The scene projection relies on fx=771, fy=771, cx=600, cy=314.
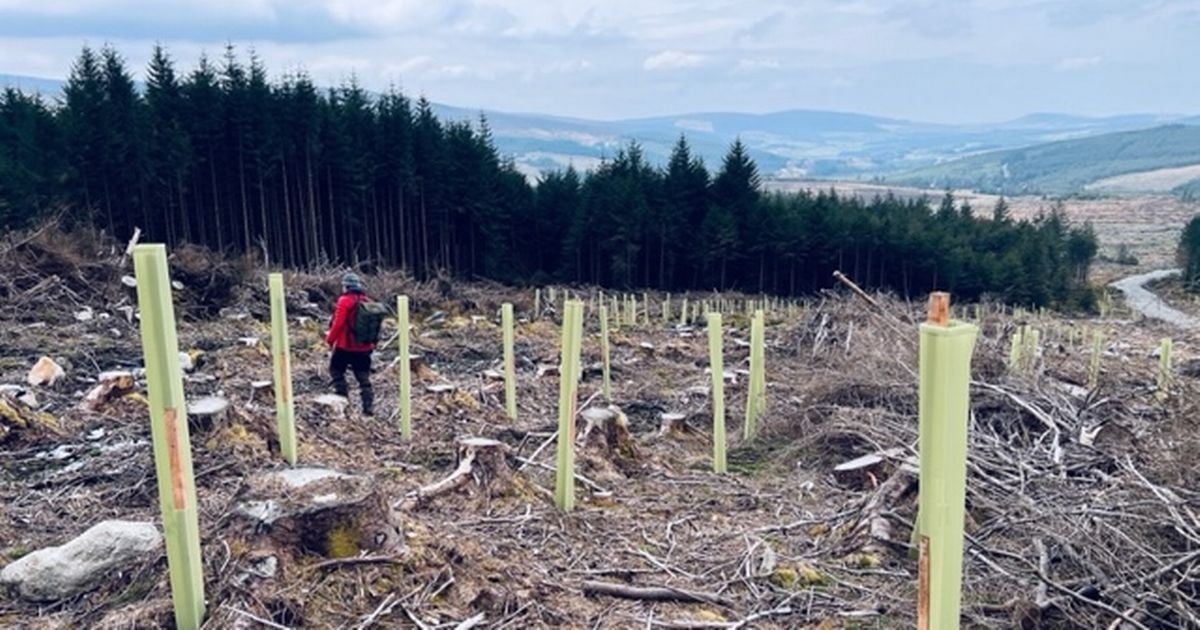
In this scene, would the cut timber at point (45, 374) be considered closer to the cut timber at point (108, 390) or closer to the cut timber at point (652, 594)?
the cut timber at point (108, 390)

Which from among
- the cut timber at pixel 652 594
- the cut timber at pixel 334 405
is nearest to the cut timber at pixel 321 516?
the cut timber at pixel 652 594

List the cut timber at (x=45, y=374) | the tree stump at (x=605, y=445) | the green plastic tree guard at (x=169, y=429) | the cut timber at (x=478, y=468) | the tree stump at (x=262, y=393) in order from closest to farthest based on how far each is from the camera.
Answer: the green plastic tree guard at (x=169, y=429)
the cut timber at (x=478, y=468)
the tree stump at (x=605, y=445)
the tree stump at (x=262, y=393)
the cut timber at (x=45, y=374)

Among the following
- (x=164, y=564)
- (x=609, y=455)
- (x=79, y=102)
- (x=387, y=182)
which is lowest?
(x=609, y=455)

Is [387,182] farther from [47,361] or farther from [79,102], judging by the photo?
[47,361]

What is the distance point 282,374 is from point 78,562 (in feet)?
5.10

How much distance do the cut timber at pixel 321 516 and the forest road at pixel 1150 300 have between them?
37.1 metres

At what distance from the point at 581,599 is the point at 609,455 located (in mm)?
2486

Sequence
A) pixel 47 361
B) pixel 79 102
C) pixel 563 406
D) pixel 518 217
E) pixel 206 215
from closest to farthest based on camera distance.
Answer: pixel 563 406 → pixel 47 361 → pixel 79 102 → pixel 206 215 → pixel 518 217

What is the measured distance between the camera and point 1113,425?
593 cm

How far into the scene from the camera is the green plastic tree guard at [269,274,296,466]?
473 cm

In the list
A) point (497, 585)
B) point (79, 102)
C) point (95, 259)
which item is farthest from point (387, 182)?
point (497, 585)

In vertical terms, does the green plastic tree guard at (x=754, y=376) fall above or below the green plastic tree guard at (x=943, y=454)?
below

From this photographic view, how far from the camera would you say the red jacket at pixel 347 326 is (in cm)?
754

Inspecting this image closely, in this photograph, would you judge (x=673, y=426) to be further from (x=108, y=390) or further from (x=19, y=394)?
(x=19, y=394)
